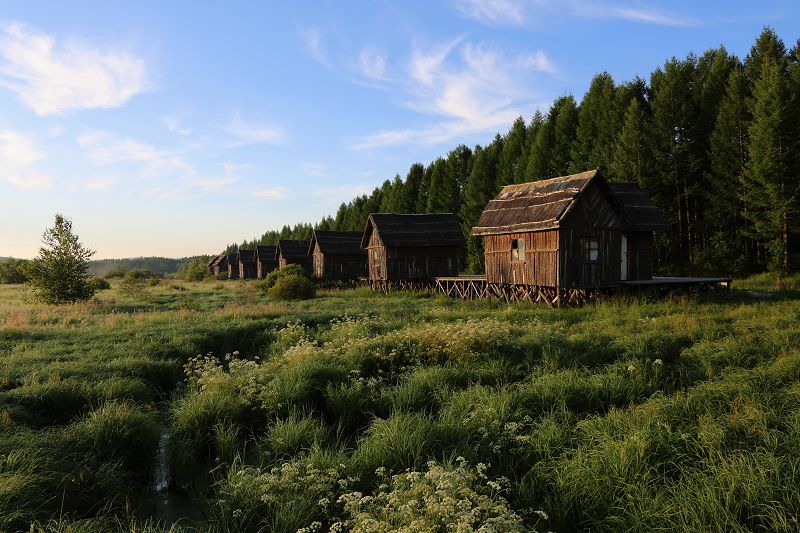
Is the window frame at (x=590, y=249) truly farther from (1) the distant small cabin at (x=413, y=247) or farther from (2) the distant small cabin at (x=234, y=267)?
(2) the distant small cabin at (x=234, y=267)

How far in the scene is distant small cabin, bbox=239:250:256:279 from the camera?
2729 inches

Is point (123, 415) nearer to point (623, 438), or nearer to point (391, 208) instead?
point (623, 438)

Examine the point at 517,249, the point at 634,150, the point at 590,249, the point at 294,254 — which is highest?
the point at 634,150

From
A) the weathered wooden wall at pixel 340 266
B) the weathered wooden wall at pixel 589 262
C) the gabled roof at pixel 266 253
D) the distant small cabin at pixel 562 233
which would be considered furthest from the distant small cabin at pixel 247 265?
the weathered wooden wall at pixel 589 262

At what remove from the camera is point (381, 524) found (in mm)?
4148

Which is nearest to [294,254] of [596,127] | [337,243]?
[337,243]

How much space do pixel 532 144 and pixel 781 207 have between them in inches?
877

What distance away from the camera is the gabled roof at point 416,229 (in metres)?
33.3

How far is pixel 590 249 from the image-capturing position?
2131cm

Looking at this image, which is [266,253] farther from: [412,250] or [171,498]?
[171,498]

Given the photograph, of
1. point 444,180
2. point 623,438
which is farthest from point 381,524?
point 444,180

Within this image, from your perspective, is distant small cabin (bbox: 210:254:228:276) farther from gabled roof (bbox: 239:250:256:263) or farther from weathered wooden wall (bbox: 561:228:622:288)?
weathered wooden wall (bbox: 561:228:622:288)

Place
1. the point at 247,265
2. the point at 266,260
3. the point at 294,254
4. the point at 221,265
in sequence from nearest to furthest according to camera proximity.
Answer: the point at 294,254 < the point at 266,260 < the point at 247,265 < the point at 221,265

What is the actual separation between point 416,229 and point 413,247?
4.73ft
